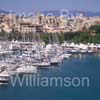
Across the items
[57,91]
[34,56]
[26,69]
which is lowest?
[57,91]

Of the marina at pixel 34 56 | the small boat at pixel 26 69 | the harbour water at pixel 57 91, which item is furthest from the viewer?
the marina at pixel 34 56

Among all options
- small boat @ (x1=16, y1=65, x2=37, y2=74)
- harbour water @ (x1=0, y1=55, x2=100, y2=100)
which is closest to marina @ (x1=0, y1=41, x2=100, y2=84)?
small boat @ (x1=16, y1=65, x2=37, y2=74)

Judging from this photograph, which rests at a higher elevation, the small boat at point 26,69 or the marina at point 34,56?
the marina at point 34,56

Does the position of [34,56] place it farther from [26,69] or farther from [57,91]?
[57,91]

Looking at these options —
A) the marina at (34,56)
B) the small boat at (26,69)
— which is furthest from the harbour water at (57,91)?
the marina at (34,56)

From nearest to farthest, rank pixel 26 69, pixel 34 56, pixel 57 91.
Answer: pixel 57 91, pixel 26 69, pixel 34 56

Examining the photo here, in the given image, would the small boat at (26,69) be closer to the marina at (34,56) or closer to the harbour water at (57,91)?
the marina at (34,56)

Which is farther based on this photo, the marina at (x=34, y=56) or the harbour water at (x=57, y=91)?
the marina at (x=34, y=56)

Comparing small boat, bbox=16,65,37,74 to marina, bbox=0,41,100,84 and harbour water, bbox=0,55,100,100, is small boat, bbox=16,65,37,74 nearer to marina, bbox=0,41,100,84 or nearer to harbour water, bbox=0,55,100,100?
marina, bbox=0,41,100,84

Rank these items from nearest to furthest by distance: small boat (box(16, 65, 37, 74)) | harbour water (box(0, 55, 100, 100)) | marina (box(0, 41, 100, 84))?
harbour water (box(0, 55, 100, 100)) < small boat (box(16, 65, 37, 74)) < marina (box(0, 41, 100, 84))

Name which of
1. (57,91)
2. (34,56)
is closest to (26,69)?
(57,91)

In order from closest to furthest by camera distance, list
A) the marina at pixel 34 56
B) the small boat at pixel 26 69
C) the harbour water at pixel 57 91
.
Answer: the harbour water at pixel 57 91, the small boat at pixel 26 69, the marina at pixel 34 56

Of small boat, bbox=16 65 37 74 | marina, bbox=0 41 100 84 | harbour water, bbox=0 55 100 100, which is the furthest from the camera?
marina, bbox=0 41 100 84

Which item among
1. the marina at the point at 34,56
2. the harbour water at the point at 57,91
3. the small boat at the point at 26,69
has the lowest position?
the harbour water at the point at 57,91
